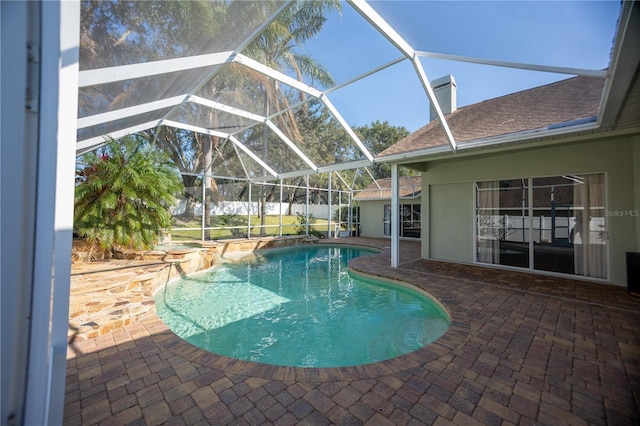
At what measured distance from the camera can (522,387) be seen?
8.75 feet

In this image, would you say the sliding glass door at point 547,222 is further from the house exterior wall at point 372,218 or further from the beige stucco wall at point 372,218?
the house exterior wall at point 372,218

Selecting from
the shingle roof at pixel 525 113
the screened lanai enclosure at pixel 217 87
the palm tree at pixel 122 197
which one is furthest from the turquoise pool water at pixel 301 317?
the shingle roof at pixel 525 113

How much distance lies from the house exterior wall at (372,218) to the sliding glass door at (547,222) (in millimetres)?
8163

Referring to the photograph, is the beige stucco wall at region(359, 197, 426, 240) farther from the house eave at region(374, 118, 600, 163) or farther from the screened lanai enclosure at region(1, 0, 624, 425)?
the house eave at region(374, 118, 600, 163)

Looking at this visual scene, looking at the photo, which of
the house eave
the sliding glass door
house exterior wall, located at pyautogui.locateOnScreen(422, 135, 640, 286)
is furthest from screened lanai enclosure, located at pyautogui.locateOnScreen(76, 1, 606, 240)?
the sliding glass door

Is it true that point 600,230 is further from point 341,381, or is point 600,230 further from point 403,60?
point 341,381

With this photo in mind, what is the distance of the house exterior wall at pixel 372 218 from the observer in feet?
55.9

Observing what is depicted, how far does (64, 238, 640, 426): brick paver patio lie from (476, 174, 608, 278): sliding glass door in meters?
3.02

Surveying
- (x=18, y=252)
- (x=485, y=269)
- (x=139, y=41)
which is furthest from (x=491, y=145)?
(x=18, y=252)

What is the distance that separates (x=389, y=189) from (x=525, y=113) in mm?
9705

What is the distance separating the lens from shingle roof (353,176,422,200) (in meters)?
15.8

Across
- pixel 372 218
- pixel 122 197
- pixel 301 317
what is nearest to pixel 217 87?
pixel 122 197

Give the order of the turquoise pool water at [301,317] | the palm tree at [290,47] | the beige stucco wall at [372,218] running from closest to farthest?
the turquoise pool water at [301,317], the palm tree at [290,47], the beige stucco wall at [372,218]

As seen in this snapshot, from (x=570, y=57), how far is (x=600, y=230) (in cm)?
477
